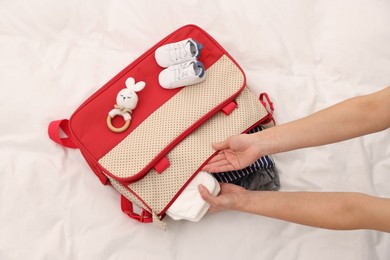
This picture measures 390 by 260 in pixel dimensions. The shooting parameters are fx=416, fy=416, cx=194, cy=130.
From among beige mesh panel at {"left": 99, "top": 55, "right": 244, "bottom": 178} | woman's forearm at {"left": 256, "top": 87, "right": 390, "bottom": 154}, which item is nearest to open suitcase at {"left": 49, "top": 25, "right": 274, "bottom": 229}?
beige mesh panel at {"left": 99, "top": 55, "right": 244, "bottom": 178}

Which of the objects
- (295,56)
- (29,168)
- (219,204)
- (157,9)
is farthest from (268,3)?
(29,168)

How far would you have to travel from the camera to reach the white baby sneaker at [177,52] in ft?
3.43

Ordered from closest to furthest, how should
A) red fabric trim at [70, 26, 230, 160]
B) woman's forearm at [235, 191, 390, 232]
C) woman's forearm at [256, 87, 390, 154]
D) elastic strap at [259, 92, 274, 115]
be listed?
woman's forearm at [235, 191, 390, 232] → woman's forearm at [256, 87, 390, 154] → red fabric trim at [70, 26, 230, 160] → elastic strap at [259, 92, 274, 115]

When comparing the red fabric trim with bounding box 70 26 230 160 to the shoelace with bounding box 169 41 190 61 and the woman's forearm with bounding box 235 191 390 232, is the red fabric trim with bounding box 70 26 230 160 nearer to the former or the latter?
the shoelace with bounding box 169 41 190 61

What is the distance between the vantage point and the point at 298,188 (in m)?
1.10

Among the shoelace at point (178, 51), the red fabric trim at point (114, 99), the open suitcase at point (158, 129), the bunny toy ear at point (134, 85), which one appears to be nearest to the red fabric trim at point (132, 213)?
the open suitcase at point (158, 129)

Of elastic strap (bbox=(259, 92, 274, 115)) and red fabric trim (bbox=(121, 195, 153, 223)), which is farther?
elastic strap (bbox=(259, 92, 274, 115))

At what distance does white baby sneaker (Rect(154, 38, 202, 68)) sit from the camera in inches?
41.2

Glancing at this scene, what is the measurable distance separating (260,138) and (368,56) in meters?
0.51

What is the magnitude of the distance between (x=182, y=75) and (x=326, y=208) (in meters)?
0.46

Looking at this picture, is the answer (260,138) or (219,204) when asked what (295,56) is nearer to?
(260,138)

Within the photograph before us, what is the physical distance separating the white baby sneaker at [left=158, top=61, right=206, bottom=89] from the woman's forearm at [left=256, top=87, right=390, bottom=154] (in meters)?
0.22

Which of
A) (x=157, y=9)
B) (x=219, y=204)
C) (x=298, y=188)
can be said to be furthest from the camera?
(x=157, y=9)

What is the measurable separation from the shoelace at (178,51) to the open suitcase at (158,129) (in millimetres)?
51
